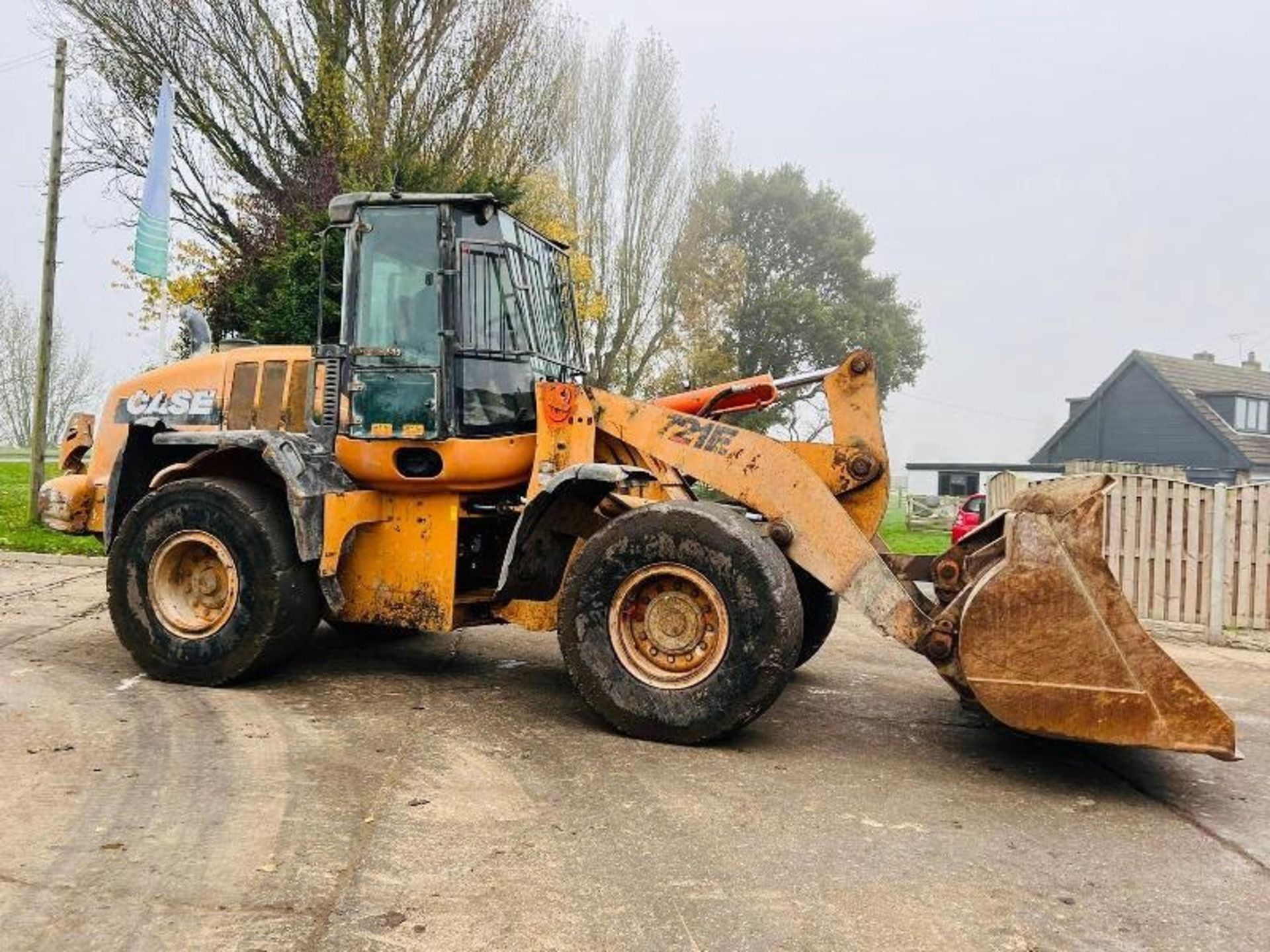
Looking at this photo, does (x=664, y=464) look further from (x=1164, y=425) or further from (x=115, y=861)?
(x=1164, y=425)

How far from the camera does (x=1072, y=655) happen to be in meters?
4.66

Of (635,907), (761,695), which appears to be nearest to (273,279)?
(761,695)

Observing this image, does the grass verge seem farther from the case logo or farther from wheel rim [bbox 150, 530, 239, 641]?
wheel rim [bbox 150, 530, 239, 641]

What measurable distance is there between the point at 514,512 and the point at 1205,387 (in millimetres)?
35891

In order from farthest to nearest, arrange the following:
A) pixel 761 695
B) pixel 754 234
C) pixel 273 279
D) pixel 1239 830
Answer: pixel 754 234, pixel 273 279, pixel 761 695, pixel 1239 830

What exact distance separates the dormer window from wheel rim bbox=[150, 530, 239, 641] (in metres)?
35.6

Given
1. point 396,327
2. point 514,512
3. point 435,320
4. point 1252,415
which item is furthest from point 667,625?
point 1252,415

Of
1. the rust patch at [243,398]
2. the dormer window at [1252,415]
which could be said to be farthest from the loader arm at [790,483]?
the dormer window at [1252,415]

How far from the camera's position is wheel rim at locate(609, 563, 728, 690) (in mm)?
5223

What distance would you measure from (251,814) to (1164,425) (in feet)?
120

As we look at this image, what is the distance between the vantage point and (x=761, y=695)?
5027mm

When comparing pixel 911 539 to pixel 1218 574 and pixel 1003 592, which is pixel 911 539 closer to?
pixel 1218 574

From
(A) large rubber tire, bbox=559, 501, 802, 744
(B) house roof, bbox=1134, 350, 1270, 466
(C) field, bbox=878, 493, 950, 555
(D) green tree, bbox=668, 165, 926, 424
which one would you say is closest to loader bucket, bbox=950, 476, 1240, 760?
(A) large rubber tire, bbox=559, 501, 802, 744

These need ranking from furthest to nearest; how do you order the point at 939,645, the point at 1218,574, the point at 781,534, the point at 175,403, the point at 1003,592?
the point at 1218,574, the point at 175,403, the point at 781,534, the point at 939,645, the point at 1003,592
